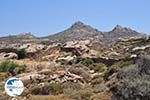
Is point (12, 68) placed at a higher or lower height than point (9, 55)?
higher

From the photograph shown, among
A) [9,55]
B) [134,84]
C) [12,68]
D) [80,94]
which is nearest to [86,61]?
[12,68]

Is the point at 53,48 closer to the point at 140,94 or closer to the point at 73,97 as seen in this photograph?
the point at 73,97

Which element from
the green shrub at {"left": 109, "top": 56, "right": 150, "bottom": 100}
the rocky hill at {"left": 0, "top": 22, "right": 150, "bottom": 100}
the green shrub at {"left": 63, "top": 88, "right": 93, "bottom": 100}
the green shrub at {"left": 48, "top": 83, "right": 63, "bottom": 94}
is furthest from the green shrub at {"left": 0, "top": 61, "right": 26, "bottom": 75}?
the green shrub at {"left": 109, "top": 56, "right": 150, "bottom": 100}

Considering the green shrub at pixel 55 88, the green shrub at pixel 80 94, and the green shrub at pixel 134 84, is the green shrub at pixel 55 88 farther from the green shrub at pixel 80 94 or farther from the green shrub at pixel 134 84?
the green shrub at pixel 134 84

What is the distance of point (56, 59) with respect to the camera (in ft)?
194

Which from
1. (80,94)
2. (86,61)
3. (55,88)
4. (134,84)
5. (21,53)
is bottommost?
(86,61)

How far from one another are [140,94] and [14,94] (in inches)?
217

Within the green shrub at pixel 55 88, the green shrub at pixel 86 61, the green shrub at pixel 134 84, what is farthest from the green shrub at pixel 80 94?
the green shrub at pixel 86 61

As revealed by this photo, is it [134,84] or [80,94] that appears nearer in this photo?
[134,84]

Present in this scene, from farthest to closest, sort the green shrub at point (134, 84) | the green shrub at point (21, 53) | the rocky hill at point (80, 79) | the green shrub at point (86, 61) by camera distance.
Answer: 1. the green shrub at point (21, 53)
2. the green shrub at point (86, 61)
3. the rocky hill at point (80, 79)
4. the green shrub at point (134, 84)

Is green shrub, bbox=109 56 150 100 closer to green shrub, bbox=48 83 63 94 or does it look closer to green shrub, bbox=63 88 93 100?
green shrub, bbox=63 88 93 100

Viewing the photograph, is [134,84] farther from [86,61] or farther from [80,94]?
[86,61]

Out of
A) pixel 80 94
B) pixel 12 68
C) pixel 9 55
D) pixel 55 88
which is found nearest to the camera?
pixel 80 94

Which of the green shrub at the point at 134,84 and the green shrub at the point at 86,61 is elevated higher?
the green shrub at the point at 134,84
